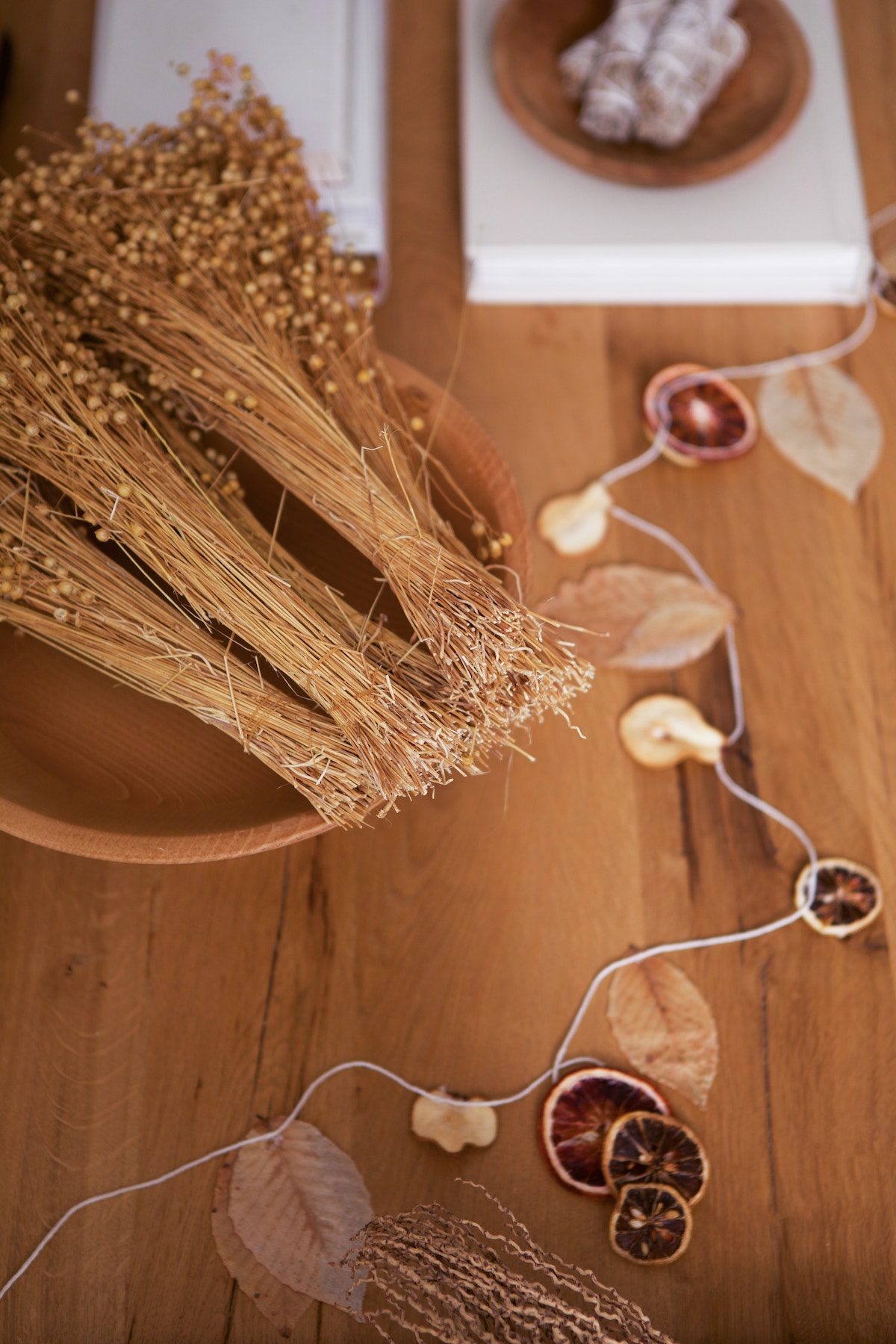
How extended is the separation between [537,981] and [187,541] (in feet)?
1.30

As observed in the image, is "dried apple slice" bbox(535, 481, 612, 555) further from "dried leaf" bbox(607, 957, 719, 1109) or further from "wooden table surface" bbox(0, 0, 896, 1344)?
"dried leaf" bbox(607, 957, 719, 1109)

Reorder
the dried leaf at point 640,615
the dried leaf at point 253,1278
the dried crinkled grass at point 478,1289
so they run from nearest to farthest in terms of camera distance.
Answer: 1. the dried crinkled grass at point 478,1289
2. the dried leaf at point 253,1278
3. the dried leaf at point 640,615

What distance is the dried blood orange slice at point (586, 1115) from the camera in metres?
0.67

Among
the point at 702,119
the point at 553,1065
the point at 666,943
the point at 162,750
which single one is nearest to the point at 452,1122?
the point at 553,1065

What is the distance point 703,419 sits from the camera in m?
0.89

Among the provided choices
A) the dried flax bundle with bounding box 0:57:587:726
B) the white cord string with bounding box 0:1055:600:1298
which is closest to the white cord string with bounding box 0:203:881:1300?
the white cord string with bounding box 0:1055:600:1298

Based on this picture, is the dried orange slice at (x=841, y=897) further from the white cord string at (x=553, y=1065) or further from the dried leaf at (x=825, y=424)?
the dried leaf at (x=825, y=424)

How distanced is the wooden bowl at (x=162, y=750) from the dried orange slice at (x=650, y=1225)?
1.07 ft

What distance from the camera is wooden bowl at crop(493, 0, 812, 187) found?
2.93 feet

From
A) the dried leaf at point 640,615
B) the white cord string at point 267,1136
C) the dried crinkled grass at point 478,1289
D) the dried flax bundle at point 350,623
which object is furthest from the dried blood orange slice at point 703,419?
the dried crinkled grass at point 478,1289

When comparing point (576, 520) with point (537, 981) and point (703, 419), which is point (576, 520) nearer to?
point (703, 419)

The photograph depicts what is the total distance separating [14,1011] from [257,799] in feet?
0.83

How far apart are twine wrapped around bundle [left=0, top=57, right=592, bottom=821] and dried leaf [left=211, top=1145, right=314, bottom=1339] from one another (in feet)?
0.97

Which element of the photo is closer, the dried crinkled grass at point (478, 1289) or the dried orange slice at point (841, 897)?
the dried crinkled grass at point (478, 1289)
